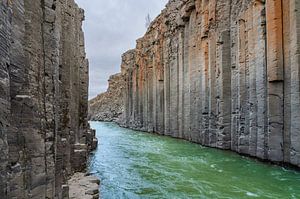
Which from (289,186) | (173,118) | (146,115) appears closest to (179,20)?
(173,118)

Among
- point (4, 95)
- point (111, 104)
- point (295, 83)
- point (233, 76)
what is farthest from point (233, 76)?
point (111, 104)

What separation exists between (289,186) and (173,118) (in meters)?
17.1

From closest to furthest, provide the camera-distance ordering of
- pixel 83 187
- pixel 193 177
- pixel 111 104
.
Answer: pixel 83 187
pixel 193 177
pixel 111 104

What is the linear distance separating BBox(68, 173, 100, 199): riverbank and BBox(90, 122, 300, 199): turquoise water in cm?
58

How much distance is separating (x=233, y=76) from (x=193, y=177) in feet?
24.1

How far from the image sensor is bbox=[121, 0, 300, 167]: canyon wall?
11547mm

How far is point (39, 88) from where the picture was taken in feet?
15.7

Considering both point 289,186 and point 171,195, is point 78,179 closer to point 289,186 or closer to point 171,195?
point 171,195

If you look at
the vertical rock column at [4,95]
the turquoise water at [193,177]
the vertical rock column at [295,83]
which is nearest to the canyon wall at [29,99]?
the vertical rock column at [4,95]

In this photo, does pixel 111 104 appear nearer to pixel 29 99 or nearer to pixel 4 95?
pixel 29 99

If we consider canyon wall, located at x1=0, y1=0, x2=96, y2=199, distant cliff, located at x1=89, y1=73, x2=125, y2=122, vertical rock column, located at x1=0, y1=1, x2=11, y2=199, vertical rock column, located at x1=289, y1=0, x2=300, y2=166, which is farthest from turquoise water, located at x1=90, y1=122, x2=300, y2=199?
distant cliff, located at x1=89, y1=73, x2=125, y2=122

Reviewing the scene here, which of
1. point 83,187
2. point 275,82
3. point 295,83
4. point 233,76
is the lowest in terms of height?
point 83,187

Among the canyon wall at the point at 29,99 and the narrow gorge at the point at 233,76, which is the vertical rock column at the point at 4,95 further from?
the narrow gorge at the point at 233,76

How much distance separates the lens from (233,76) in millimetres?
16125
